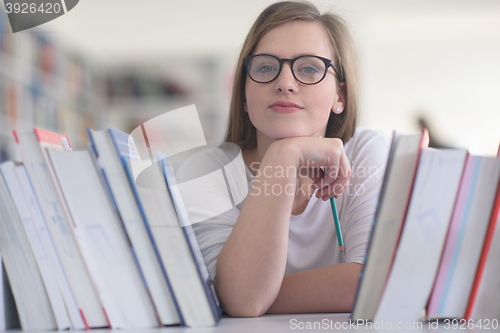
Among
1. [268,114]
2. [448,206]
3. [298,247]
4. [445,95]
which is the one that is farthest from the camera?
[445,95]

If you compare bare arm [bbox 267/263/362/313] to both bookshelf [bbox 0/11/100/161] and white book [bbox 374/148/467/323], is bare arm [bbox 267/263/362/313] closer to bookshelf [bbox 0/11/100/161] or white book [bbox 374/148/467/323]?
white book [bbox 374/148/467/323]

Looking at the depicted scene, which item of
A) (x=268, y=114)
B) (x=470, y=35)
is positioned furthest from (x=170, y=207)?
(x=470, y=35)

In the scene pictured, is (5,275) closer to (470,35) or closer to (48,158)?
(48,158)

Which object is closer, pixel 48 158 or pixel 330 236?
pixel 48 158

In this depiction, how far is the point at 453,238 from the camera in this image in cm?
46

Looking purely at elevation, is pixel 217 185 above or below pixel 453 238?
below

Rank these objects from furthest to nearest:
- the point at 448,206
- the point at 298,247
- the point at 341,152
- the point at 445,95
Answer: the point at 445,95
the point at 298,247
the point at 341,152
the point at 448,206

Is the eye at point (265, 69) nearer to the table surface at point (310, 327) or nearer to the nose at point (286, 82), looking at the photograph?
the nose at point (286, 82)

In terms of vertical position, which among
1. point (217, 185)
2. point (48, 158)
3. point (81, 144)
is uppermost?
point (48, 158)

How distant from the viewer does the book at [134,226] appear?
1.61 ft

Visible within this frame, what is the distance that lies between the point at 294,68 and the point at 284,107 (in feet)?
0.32

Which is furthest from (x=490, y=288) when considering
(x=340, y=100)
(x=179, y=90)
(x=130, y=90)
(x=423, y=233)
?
(x=130, y=90)

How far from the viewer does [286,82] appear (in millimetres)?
887

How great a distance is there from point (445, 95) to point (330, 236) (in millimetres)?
3618
